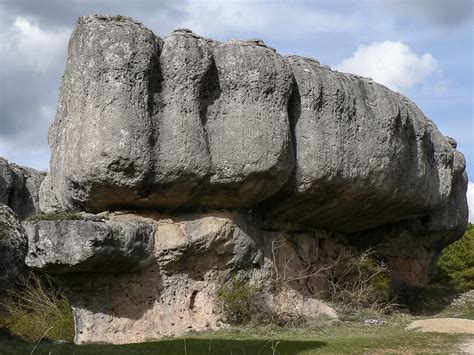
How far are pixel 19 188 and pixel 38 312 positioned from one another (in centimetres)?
999

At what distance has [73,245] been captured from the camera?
13758 mm

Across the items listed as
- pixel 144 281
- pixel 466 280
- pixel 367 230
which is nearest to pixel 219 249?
pixel 144 281

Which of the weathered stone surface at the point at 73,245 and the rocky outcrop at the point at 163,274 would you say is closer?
the weathered stone surface at the point at 73,245

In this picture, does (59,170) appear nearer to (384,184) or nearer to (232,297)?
(232,297)

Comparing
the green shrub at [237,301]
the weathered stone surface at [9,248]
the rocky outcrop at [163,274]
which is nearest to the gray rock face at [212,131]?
the rocky outcrop at [163,274]

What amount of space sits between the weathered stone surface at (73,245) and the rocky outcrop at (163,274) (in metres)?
0.02

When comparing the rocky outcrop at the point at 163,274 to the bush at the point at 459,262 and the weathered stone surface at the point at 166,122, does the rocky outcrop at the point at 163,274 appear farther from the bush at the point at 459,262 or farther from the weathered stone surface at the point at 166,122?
the bush at the point at 459,262

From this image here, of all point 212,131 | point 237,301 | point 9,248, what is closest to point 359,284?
point 237,301

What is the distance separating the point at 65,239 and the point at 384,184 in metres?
8.40

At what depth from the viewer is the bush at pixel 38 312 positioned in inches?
667

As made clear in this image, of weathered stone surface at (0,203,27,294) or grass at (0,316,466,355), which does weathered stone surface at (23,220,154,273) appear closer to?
grass at (0,316,466,355)

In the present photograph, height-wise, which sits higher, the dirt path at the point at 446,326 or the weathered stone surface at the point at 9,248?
the weathered stone surface at the point at 9,248

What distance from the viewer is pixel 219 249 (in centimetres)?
1597

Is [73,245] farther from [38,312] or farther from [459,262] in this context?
[459,262]
